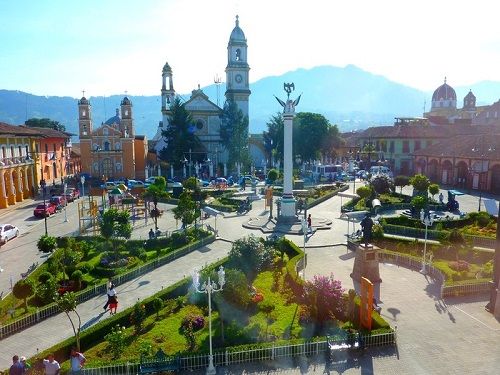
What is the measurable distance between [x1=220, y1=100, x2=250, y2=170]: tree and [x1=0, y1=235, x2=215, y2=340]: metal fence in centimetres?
3990

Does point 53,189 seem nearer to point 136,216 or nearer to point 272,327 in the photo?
point 136,216

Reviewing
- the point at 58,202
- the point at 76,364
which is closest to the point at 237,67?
the point at 58,202

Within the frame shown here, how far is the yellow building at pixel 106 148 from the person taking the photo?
61094 mm

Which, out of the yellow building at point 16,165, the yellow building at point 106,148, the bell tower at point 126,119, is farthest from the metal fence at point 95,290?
the bell tower at point 126,119

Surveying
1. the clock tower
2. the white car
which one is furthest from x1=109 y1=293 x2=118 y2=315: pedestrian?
the clock tower

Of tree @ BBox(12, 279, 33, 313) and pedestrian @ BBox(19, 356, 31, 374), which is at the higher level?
tree @ BBox(12, 279, 33, 313)

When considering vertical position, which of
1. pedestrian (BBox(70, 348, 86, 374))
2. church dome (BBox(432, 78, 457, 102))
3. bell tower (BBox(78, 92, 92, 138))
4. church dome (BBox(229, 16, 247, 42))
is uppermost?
church dome (BBox(229, 16, 247, 42))

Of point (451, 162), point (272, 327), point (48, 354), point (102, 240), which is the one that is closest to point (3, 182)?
point (102, 240)

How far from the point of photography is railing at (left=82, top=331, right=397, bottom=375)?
1206cm

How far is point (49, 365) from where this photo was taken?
1174cm

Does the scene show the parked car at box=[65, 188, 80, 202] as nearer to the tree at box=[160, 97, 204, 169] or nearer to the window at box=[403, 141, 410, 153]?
the tree at box=[160, 97, 204, 169]

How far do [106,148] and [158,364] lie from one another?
176 ft

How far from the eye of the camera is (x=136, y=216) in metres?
36.3

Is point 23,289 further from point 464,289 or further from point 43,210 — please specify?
point 43,210
